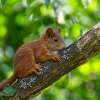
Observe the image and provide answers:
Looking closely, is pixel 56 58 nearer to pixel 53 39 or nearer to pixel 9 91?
pixel 9 91

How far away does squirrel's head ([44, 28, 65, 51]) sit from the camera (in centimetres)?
455

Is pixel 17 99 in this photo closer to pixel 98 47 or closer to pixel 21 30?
pixel 98 47

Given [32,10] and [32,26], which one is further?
[32,26]

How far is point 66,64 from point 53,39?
0.93m

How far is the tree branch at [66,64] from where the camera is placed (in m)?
3.75

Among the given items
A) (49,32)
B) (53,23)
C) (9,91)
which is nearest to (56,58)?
(9,91)

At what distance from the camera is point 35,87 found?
376cm

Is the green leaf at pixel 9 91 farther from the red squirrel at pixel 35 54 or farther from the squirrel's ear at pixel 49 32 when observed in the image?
the squirrel's ear at pixel 49 32

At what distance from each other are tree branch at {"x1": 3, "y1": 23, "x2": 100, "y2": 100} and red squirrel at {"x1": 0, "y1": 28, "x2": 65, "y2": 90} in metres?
0.08

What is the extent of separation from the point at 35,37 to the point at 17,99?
1434 mm

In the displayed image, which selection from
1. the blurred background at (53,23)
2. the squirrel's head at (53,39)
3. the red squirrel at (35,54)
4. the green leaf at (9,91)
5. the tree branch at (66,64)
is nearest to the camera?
the green leaf at (9,91)

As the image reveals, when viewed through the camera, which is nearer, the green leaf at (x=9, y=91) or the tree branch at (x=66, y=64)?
the green leaf at (x=9, y=91)

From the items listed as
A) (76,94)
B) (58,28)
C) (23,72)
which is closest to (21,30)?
(76,94)

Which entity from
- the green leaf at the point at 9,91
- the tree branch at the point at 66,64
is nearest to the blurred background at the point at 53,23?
the tree branch at the point at 66,64
